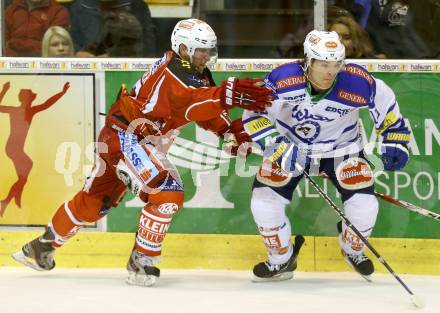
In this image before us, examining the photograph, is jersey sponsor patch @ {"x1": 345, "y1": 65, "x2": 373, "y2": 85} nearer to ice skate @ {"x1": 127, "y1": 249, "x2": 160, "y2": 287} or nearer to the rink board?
the rink board

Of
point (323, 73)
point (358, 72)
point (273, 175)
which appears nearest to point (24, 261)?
point (273, 175)

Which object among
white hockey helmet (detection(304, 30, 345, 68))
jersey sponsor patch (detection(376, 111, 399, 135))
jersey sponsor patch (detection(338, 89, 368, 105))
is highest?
white hockey helmet (detection(304, 30, 345, 68))

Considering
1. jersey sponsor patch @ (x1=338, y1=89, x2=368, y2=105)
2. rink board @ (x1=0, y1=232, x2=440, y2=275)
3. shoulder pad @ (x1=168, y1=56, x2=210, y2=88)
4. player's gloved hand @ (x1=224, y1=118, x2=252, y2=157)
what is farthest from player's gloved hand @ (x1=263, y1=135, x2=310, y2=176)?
rink board @ (x1=0, y1=232, x2=440, y2=275)

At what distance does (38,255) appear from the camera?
5.77 metres

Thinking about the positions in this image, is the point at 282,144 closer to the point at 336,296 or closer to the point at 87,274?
the point at 336,296

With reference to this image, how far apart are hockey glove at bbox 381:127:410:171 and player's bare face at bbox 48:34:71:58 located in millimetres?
1789

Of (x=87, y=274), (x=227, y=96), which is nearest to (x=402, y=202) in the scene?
(x=227, y=96)

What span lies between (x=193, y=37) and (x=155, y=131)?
49 centimetres

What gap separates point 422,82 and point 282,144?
1021 millimetres

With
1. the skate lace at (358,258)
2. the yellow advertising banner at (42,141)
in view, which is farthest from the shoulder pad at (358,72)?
the yellow advertising banner at (42,141)

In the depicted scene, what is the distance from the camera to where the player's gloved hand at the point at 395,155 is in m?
5.55

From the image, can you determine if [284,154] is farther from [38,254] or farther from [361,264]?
[38,254]

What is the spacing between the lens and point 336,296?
5176mm

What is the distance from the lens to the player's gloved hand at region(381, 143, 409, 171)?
219 inches
